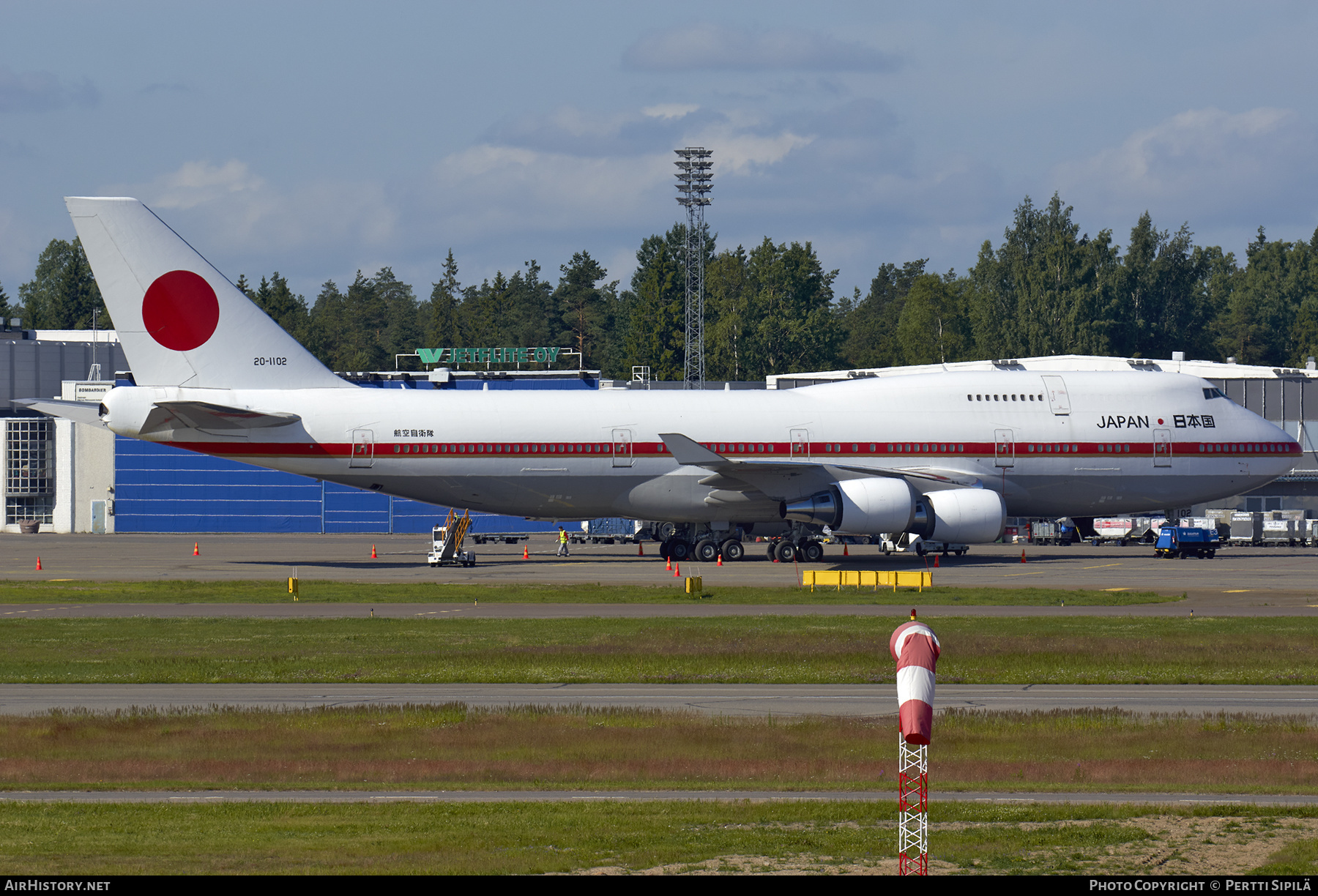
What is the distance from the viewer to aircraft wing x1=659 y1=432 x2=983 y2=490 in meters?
49.9

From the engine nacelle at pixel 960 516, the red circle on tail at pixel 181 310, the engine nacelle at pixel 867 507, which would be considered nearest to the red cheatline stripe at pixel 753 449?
the engine nacelle at pixel 867 507

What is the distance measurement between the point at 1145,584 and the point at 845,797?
30334 millimetres

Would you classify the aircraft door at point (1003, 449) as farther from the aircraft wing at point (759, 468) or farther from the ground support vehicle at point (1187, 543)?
the ground support vehicle at point (1187, 543)

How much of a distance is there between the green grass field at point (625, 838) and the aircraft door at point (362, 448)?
35.6 meters

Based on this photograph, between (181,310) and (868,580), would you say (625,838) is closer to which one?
(868,580)

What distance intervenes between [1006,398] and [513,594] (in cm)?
2198

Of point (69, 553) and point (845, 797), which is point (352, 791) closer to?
point (845, 797)

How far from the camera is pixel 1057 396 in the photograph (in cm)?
5300

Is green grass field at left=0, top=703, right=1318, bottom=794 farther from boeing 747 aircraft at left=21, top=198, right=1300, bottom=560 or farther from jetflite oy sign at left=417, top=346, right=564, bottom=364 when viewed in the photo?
jetflite oy sign at left=417, top=346, right=564, bottom=364

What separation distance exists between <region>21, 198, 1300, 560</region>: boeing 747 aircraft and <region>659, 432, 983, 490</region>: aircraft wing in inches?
3.4

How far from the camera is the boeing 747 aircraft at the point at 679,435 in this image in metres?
48.8

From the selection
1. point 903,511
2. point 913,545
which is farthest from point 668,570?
point 913,545

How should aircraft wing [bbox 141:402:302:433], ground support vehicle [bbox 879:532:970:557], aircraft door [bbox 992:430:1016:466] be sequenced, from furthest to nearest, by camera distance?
ground support vehicle [bbox 879:532:970:557] → aircraft door [bbox 992:430:1016:466] → aircraft wing [bbox 141:402:302:433]

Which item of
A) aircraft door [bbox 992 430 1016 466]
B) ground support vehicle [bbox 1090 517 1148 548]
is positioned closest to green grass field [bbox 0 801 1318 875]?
aircraft door [bbox 992 430 1016 466]
